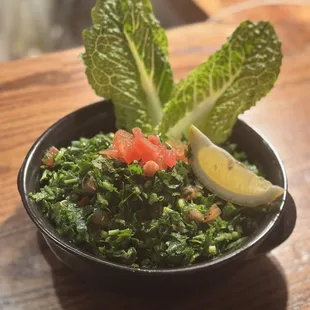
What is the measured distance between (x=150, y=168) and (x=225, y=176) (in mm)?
159

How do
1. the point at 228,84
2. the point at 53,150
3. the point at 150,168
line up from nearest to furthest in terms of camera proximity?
1. the point at 150,168
2. the point at 53,150
3. the point at 228,84

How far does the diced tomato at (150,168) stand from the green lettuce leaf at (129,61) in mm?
246

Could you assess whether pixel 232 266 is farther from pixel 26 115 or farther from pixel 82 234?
pixel 26 115

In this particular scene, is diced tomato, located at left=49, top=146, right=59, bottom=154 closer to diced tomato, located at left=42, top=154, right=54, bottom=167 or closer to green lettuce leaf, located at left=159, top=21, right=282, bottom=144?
diced tomato, located at left=42, top=154, right=54, bottom=167

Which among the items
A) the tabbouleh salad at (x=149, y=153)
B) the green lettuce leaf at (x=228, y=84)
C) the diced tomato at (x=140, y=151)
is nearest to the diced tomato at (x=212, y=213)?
the tabbouleh salad at (x=149, y=153)

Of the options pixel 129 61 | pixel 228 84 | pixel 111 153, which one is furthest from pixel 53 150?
pixel 228 84

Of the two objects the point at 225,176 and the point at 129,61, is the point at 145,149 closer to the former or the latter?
the point at 225,176

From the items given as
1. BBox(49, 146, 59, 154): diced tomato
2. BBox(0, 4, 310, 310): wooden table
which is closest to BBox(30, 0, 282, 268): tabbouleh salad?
BBox(49, 146, 59, 154): diced tomato

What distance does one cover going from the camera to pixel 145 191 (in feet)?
3.15

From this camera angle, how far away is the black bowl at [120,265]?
0.87 metres

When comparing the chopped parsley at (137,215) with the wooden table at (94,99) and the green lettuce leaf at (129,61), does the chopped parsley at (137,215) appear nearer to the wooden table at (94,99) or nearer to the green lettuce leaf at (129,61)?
the wooden table at (94,99)

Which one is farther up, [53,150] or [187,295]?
[53,150]

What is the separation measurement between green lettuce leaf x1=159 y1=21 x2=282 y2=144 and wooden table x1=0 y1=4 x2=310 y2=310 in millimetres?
257

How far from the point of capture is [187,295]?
Result: 3.26ft
